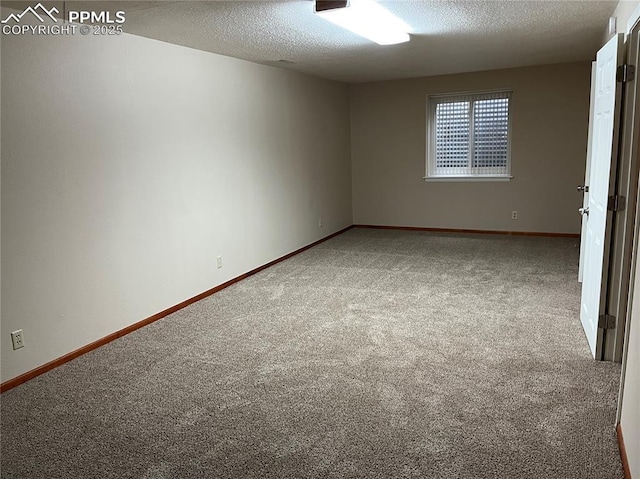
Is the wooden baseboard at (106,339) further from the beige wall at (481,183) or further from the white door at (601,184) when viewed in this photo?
the white door at (601,184)

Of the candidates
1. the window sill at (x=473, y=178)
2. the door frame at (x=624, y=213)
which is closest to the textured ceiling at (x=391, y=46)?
the door frame at (x=624, y=213)

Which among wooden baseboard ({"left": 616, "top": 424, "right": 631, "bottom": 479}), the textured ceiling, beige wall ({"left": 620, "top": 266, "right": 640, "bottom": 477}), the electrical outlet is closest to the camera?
beige wall ({"left": 620, "top": 266, "right": 640, "bottom": 477})

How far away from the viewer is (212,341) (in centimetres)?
350

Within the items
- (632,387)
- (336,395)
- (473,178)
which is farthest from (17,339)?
Result: (473,178)

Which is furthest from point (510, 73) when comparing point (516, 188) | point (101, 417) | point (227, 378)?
point (101, 417)

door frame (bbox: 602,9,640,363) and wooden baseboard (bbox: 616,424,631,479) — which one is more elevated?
door frame (bbox: 602,9,640,363)

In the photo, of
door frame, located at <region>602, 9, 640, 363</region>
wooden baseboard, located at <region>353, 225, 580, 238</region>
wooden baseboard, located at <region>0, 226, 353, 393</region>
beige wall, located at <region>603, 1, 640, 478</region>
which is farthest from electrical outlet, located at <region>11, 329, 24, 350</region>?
wooden baseboard, located at <region>353, 225, 580, 238</region>

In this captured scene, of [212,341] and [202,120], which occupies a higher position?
[202,120]

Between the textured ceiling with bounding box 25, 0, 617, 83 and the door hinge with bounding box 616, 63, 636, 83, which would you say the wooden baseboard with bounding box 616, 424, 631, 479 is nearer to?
the door hinge with bounding box 616, 63, 636, 83

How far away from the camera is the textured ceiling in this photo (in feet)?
10.4

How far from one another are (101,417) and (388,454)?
1474 mm

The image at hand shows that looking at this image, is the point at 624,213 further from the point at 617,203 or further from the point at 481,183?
the point at 481,183

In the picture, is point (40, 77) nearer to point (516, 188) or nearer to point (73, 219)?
point (73, 219)

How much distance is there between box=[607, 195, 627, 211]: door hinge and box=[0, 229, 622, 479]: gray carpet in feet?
3.06
